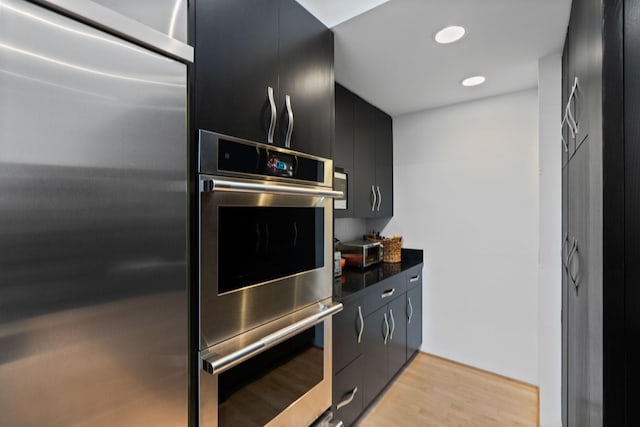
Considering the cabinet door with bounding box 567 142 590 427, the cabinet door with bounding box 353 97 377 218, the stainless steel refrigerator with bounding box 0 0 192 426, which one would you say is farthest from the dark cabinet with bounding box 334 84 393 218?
the stainless steel refrigerator with bounding box 0 0 192 426

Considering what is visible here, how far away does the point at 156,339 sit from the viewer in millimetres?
812

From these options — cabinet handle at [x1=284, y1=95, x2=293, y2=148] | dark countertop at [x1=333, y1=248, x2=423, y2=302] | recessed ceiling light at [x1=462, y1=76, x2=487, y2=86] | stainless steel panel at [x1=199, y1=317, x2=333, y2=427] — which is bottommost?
stainless steel panel at [x1=199, y1=317, x2=333, y2=427]

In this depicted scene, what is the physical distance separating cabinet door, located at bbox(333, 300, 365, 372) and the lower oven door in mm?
108

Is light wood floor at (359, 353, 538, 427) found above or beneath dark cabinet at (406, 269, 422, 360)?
beneath

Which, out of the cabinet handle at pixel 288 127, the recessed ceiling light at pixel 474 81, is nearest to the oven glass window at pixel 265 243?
the cabinet handle at pixel 288 127

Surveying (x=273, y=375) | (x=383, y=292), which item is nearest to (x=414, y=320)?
(x=383, y=292)

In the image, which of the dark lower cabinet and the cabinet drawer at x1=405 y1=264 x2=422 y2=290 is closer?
the dark lower cabinet

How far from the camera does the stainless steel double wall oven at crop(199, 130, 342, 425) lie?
3.15 ft

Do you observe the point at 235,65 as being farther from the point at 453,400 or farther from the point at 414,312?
the point at 453,400

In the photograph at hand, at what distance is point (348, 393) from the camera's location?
1.75m

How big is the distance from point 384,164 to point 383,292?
1.28 metres

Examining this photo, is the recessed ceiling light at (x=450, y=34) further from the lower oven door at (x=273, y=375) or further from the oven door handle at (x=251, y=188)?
the lower oven door at (x=273, y=375)

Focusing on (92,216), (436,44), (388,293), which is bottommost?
(388,293)

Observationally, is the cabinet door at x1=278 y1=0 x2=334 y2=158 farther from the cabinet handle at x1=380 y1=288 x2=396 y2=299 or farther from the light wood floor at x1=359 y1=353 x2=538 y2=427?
the light wood floor at x1=359 y1=353 x2=538 y2=427
